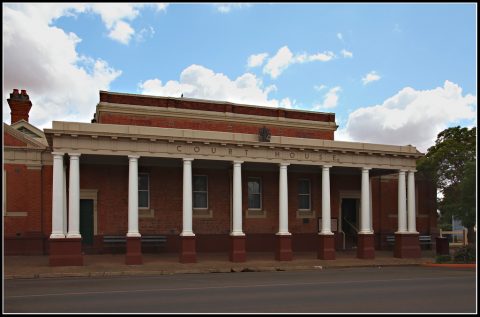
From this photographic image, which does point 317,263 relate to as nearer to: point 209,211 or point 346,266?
point 346,266

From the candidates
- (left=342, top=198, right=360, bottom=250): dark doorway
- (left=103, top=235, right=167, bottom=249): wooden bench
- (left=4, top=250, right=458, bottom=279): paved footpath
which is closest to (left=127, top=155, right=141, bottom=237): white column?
(left=4, top=250, right=458, bottom=279): paved footpath

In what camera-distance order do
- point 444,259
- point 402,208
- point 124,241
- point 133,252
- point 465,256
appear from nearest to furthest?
→ 1. point 133,252
2. point 465,256
3. point 444,259
4. point 124,241
5. point 402,208

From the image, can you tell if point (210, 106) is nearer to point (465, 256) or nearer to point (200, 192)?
point (200, 192)

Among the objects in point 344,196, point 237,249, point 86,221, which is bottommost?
point 237,249

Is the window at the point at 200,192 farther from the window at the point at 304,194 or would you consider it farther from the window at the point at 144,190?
the window at the point at 304,194

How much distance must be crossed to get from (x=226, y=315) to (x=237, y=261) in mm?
13045

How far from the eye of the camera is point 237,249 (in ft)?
73.5

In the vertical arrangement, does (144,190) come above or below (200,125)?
below

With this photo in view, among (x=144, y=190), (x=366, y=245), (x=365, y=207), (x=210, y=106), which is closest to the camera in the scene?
(x=366, y=245)

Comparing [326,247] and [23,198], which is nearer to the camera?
[326,247]

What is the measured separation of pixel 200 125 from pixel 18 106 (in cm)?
1262

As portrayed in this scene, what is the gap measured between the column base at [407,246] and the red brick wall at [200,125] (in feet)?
24.5

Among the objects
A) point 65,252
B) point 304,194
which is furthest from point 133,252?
point 304,194

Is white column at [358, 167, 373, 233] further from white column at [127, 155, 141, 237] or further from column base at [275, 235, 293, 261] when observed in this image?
white column at [127, 155, 141, 237]
